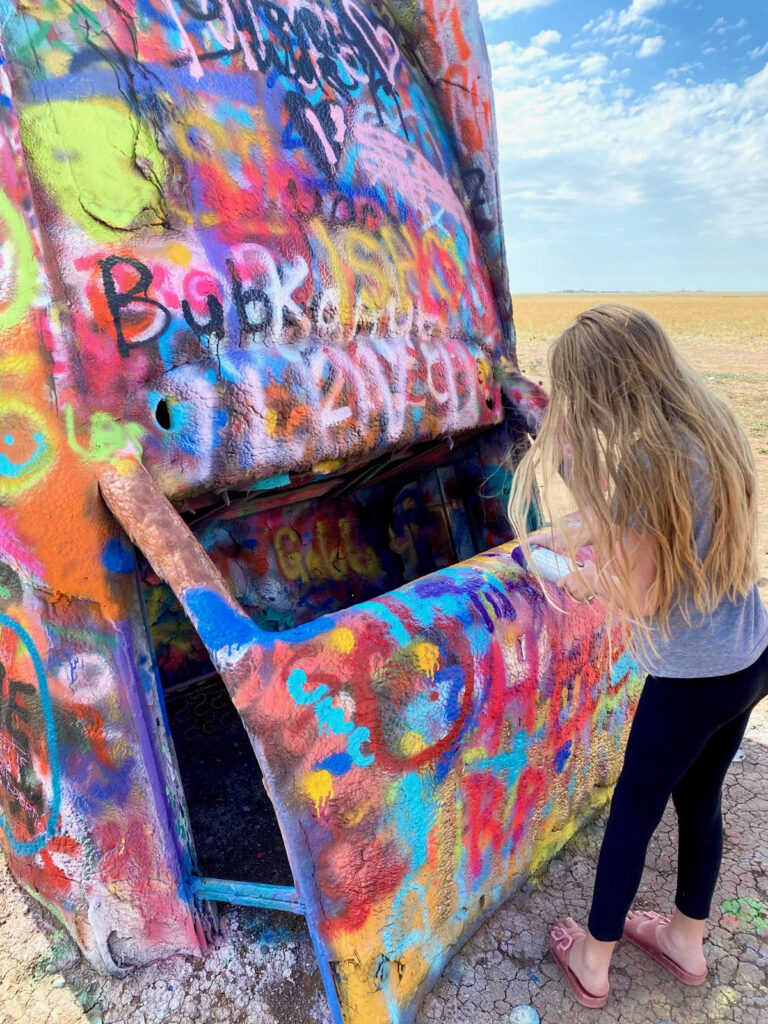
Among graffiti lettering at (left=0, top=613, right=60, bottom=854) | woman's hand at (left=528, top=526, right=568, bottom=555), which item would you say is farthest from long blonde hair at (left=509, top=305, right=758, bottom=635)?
graffiti lettering at (left=0, top=613, right=60, bottom=854)

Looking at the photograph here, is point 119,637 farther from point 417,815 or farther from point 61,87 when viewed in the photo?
point 61,87

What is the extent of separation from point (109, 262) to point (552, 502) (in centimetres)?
121

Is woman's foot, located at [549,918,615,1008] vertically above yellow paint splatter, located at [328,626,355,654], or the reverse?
yellow paint splatter, located at [328,626,355,654]

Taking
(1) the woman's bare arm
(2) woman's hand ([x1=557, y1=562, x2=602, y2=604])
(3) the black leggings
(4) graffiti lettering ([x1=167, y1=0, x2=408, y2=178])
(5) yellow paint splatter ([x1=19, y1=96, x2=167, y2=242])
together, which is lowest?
(3) the black leggings

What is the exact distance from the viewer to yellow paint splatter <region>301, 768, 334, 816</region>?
5.25ft

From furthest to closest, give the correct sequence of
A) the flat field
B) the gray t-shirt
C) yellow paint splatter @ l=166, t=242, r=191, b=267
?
the flat field < yellow paint splatter @ l=166, t=242, r=191, b=267 < the gray t-shirt

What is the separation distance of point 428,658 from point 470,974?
3.18 feet

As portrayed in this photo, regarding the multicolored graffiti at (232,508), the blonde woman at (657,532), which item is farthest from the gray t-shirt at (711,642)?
the multicolored graffiti at (232,508)

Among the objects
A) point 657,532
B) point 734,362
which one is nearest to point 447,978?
point 657,532

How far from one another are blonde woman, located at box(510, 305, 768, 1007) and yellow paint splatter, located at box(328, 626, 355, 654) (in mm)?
501

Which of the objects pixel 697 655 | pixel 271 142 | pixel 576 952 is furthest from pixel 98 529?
pixel 576 952

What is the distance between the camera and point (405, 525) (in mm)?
3551

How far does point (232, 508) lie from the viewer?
258cm

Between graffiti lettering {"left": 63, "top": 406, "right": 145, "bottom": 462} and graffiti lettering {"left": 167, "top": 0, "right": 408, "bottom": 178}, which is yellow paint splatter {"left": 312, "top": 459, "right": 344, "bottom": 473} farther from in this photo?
graffiti lettering {"left": 167, "top": 0, "right": 408, "bottom": 178}
